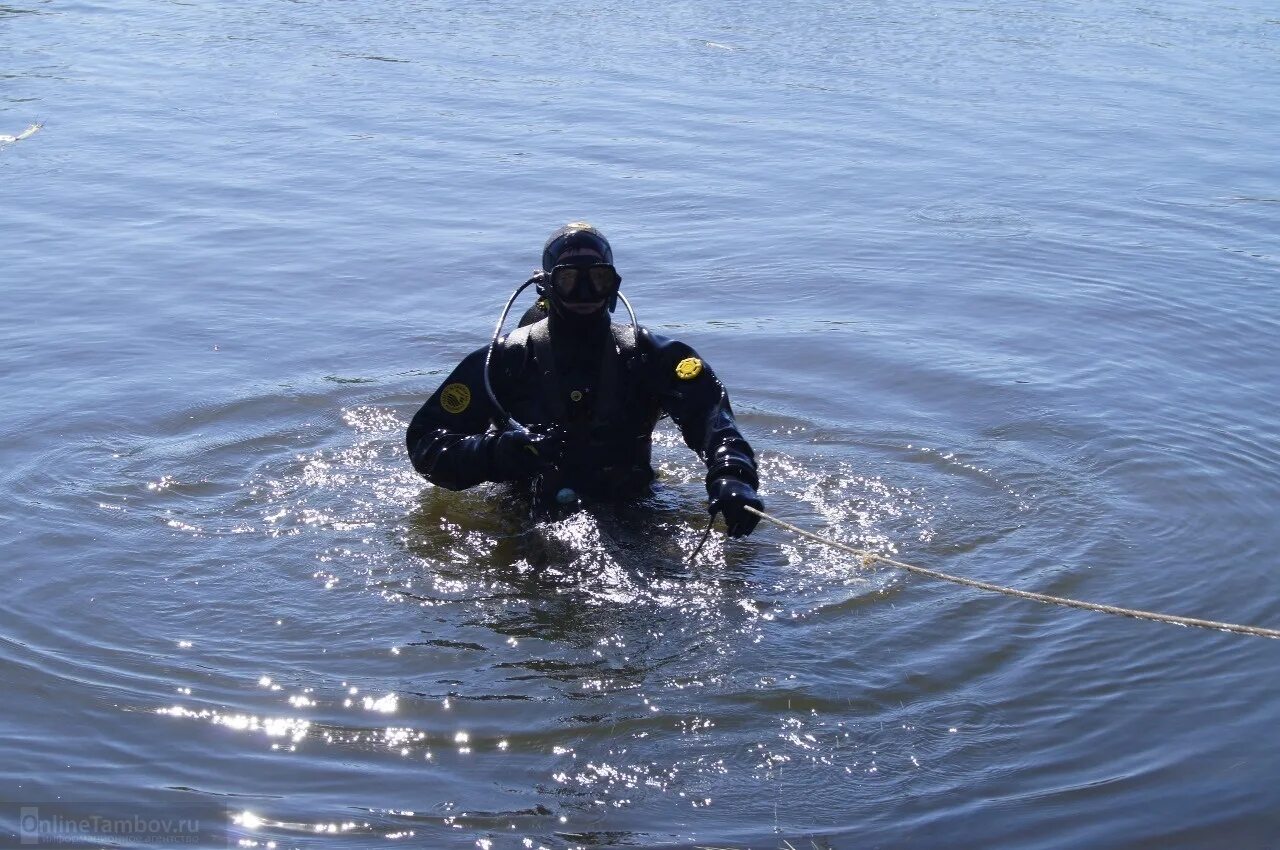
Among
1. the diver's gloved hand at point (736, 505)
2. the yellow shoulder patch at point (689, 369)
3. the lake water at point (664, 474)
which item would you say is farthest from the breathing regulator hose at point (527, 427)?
the diver's gloved hand at point (736, 505)

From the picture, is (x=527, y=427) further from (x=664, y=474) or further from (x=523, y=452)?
(x=664, y=474)

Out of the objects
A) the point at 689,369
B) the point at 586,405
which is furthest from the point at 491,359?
the point at 689,369

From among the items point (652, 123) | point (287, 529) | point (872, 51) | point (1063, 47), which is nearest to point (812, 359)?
point (287, 529)

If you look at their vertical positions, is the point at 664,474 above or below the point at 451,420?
below

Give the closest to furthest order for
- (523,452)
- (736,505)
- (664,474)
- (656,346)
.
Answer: (736,505) → (523,452) → (656,346) → (664,474)

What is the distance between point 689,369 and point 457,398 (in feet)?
2.87

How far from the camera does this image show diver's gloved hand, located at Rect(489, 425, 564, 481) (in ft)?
16.9

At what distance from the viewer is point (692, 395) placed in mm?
5590

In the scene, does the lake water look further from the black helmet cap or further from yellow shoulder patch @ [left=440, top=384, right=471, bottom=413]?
the black helmet cap

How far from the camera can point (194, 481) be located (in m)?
6.25

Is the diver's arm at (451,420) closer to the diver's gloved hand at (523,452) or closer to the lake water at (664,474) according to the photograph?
the diver's gloved hand at (523,452)

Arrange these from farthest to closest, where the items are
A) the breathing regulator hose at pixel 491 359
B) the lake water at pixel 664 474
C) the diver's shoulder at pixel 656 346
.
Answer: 1. the diver's shoulder at pixel 656 346
2. the breathing regulator hose at pixel 491 359
3. the lake water at pixel 664 474

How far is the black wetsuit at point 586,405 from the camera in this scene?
5449 millimetres

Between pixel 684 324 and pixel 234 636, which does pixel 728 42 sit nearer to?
pixel 684 324
